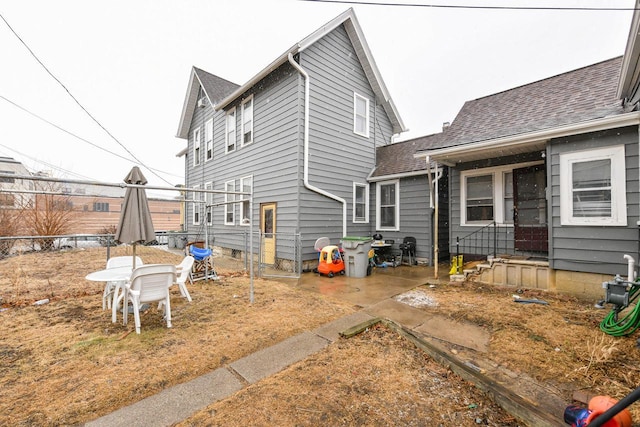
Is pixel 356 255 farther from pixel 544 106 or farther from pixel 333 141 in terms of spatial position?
pixel 544 106

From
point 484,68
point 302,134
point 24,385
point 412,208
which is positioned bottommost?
point 24,385

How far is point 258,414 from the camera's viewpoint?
2.11 meters

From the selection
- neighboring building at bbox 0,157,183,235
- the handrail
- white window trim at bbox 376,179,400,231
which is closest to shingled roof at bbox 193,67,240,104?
neighboring building at bbox 0,157,183,235

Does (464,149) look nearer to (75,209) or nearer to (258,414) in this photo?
(258,414)

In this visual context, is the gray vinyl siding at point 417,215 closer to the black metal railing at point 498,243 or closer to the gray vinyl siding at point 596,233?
the black metal railing at point 498,243

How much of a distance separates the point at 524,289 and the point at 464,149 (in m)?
3.53

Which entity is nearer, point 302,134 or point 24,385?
point 24,385

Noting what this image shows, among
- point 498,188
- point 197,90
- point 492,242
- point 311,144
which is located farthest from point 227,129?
point 492,242

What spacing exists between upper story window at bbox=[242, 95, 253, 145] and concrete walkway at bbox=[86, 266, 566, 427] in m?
7.25

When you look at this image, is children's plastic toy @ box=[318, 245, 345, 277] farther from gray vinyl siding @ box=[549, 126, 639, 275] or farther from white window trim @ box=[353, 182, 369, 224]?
gray vinyl siding @ box=[549, 126, 639, 275]

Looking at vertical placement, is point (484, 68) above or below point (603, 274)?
above

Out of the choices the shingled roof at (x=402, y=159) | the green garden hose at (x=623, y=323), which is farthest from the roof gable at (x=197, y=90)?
the green garden hose at (x=623, y=323)

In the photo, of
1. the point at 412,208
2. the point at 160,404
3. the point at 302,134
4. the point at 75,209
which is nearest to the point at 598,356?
the point at 160,404

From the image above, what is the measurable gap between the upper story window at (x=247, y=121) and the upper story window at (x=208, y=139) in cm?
333
